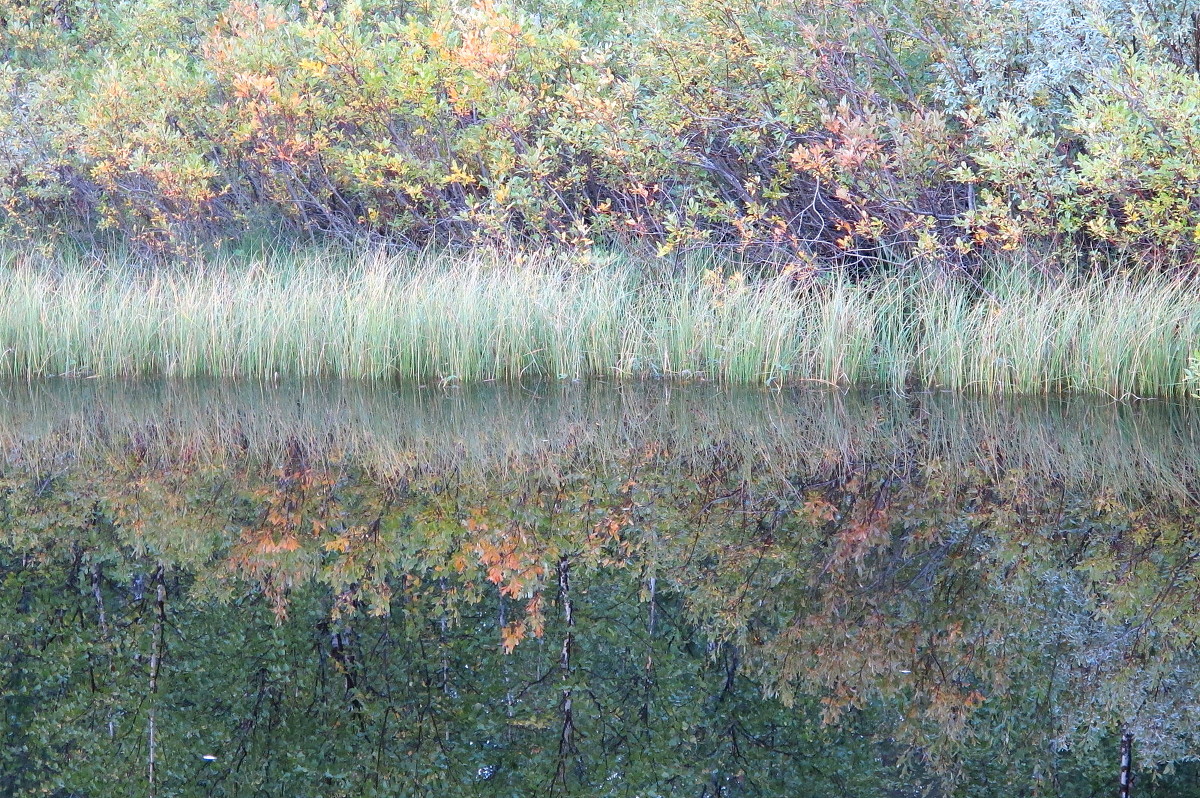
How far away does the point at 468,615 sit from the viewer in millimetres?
4051

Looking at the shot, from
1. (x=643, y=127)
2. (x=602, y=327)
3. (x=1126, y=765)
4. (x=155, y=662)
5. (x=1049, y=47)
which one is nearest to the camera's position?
(x=1126, y=765)

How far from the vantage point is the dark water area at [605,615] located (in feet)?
10.9

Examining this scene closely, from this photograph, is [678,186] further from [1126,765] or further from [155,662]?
[1126,765]

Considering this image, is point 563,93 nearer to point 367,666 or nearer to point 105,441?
point 105,441

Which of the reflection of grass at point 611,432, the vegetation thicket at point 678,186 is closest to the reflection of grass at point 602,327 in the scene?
the vegetation thicket at point 678,186

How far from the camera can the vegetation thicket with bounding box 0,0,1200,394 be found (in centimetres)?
759

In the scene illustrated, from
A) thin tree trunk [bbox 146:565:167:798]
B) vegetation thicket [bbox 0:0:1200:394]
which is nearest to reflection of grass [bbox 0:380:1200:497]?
vegetation thicket [bbox 0:0:1200:394]

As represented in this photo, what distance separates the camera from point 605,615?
13.4 feet

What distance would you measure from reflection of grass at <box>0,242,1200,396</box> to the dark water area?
139 cm

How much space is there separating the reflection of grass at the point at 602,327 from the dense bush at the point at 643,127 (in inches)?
19.6

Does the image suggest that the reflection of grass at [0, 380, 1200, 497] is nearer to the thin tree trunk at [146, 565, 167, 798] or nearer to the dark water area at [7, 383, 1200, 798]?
the dark water area at [7, 383, 1200, 798]

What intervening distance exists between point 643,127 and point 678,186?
54 centimetres

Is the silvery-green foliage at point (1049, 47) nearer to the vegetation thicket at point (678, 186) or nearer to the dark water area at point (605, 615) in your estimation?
the vegetation thicket at point (678, 186)

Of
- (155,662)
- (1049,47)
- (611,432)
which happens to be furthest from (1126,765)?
(1049,47)
